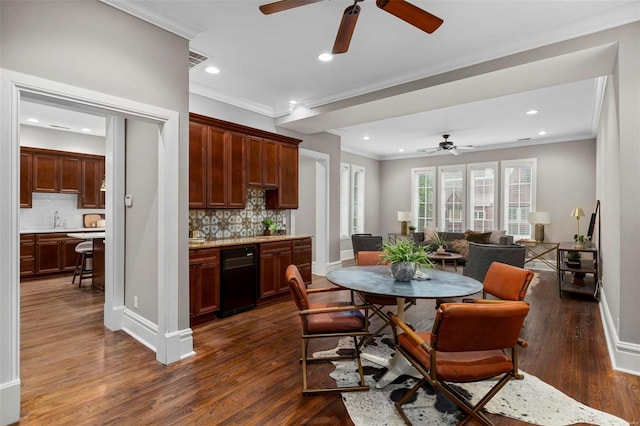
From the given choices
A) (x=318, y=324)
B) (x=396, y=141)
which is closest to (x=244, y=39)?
(x=318, y=324)

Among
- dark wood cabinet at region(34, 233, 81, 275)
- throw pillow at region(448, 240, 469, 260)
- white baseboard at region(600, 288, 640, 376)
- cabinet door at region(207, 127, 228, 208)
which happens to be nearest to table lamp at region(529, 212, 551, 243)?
throw pillow at region(448, 240, 469, 260)

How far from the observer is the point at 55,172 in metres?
6.89

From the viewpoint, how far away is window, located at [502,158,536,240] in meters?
7.91

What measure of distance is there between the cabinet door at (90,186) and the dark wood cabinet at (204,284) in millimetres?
5147

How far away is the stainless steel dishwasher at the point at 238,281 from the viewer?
4.19 m

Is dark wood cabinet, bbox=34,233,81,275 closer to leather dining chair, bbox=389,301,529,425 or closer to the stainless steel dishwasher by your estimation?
the stainless steel dishwasher

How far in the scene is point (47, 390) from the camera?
2.52m

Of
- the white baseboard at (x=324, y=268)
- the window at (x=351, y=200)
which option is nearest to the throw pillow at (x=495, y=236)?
the window at (x=351, y=200)

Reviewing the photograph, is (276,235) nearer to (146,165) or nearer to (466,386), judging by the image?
(146,165)

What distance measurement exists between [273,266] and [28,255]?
5006mm

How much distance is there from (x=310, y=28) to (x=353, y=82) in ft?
4.28

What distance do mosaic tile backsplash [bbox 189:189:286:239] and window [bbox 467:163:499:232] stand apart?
5.44 metres

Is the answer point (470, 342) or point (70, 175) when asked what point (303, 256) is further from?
point (70, 175)

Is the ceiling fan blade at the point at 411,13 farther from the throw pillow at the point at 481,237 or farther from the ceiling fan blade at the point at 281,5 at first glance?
the throw pillow at the point at 481,237
